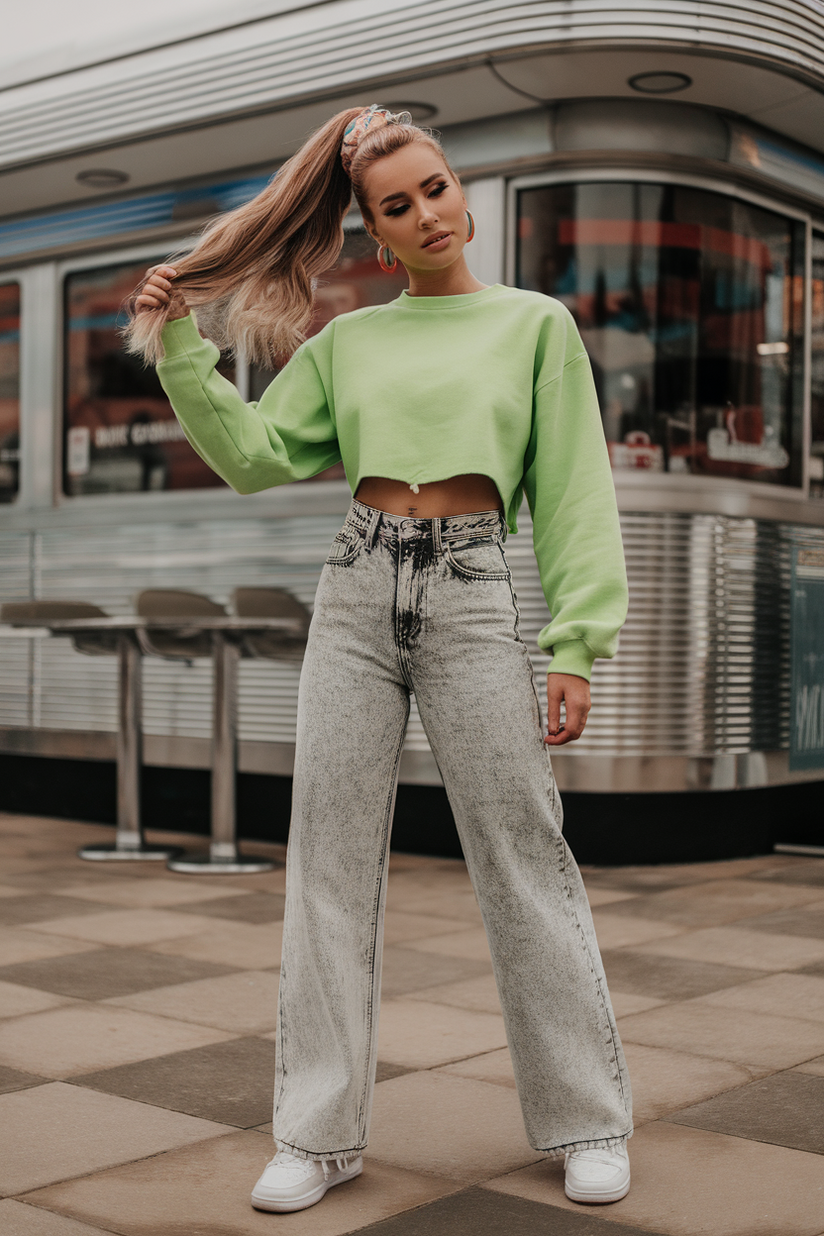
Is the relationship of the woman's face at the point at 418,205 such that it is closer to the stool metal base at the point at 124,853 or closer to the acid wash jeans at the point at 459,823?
the acid wash jeans at the point at 459,823

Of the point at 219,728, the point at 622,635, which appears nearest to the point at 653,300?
the point at 622,635

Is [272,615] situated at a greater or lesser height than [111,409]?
lesser

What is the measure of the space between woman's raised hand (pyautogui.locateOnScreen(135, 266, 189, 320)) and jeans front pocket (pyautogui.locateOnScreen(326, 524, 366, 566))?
46 cm

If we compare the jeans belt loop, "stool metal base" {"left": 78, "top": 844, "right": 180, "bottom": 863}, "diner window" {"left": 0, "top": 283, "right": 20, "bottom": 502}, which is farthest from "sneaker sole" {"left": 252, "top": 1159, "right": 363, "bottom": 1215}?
"diner window" {"left": 0, "top": 283, "right": 20, "bottom": 502}

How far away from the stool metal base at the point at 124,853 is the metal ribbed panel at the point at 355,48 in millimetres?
3186

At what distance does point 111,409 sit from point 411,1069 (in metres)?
5.06

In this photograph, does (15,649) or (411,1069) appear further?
(15,649)

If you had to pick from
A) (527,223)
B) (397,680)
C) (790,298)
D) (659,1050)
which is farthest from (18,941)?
(790,298)

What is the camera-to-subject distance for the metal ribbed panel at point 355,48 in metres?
5.39

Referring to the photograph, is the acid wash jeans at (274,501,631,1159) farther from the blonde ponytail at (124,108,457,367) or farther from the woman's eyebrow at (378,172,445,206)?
the woman's eyebrow at (378,172,445,206)

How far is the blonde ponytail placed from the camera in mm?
2557

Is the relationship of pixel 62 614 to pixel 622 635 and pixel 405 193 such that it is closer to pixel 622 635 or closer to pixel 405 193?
pixel 622 635

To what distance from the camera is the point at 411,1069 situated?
336 centimetres

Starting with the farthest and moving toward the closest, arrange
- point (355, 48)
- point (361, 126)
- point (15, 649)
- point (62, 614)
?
point (15, 649)
point (62, 614)
point (355, 48)
point (361, 126)
